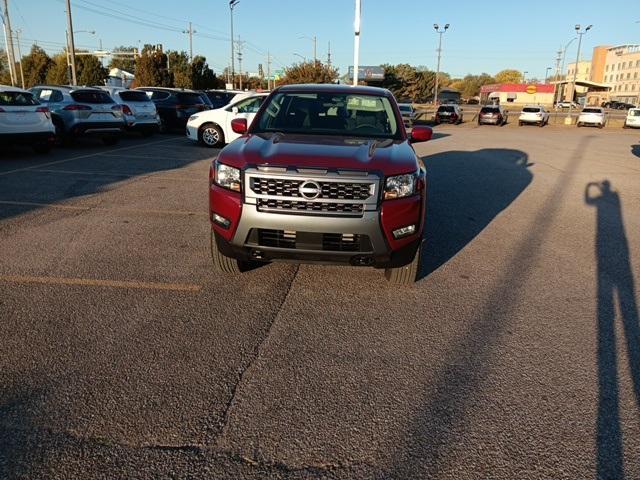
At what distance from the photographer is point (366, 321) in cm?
398

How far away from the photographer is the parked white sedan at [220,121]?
50.6 ft

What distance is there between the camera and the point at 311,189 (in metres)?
3.91

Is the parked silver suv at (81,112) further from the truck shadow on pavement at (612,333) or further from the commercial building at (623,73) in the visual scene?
the commercial building at (623,73)

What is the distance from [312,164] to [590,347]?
2355mm

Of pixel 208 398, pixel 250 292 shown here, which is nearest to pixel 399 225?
pixel 250 292

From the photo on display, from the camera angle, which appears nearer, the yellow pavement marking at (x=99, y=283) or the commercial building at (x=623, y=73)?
the yellow pavement marking at (x=99, y=283)

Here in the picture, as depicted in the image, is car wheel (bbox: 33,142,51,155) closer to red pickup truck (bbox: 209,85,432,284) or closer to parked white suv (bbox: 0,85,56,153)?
parked white suv (bbox: 0,85,56,153)

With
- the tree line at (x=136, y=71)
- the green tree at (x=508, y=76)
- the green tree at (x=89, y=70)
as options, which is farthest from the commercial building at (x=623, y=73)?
the green tree at (x=89, y=70)

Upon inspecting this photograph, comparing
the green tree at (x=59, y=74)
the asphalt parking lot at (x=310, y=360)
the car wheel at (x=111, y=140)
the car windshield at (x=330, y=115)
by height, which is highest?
the green tree at (x=59, y=74)

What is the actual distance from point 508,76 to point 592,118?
125430mm

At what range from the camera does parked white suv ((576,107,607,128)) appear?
126 feet

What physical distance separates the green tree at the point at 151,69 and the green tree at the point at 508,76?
12103cm

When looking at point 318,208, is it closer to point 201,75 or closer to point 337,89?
point 337,89

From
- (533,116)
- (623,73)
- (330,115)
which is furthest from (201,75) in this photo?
(623,73)
